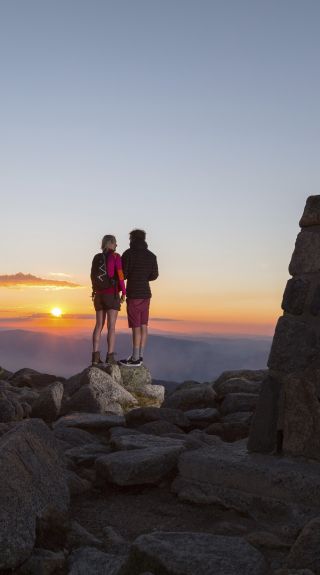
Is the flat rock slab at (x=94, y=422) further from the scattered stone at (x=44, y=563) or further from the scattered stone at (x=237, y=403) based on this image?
the scattered stone at (x=44, y=563)

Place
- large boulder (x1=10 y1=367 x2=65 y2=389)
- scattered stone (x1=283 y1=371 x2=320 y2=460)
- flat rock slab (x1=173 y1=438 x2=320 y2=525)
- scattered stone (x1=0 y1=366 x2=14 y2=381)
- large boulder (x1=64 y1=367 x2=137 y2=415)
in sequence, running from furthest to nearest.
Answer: scattered stone (x1=0 y1=366 x2=14 y2=381), large boulder (x1=10 y1=367 x2=65 y2=389), large boulder (x1=64 y1=367 x2=137 y2=415), scattered stone (x1=283 y1=371 x2=320 y2=460), flat rock slab (x1=173 y1=438 x2=320 y2=525)

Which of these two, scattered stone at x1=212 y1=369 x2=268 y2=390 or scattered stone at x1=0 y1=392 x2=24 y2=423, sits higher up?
scattered stone at x1=212 y1=369 x2=268 y2=390

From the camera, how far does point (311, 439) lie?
234 inches

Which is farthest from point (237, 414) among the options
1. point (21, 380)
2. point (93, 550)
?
point (21, 380)

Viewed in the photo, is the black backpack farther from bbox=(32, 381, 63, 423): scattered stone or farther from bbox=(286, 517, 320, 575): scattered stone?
bbox=(286, 517, 320, 575): scattered stone

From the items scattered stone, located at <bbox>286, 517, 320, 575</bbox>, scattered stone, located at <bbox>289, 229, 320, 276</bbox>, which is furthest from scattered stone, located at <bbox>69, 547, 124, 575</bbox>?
scattered stone, located at <bbox>289, 229, 320, 276</bbox>

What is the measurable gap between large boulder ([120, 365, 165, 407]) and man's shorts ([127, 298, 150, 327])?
88 cm

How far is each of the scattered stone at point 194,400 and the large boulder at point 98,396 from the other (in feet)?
2.19

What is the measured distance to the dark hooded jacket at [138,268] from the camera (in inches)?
516

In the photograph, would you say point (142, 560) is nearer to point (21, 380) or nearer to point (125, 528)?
point (125, 528)

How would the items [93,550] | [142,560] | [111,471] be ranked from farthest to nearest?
[111,471] < [93,550] < [142,560]

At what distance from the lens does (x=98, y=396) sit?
35.7ft

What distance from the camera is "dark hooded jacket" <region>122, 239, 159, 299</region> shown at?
43.0ft

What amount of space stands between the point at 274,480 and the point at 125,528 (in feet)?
4.19
